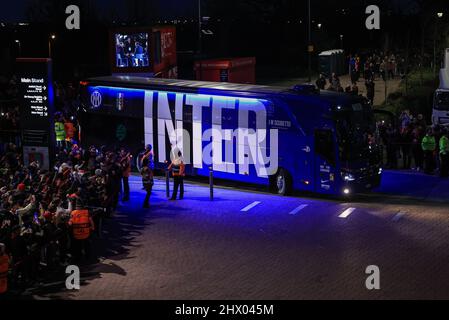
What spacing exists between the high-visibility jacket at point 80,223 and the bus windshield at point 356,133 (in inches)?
324

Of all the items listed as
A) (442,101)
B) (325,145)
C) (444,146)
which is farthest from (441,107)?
(325,145)

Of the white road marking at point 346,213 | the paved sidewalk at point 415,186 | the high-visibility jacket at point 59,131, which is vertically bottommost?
the white road marking at point 346,213

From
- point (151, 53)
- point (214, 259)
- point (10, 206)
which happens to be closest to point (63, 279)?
point (10, 206)

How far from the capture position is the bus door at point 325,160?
22078 millimetres

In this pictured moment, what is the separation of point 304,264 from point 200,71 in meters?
23.7

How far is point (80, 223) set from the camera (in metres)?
16.5

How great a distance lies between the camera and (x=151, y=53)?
35375 mm

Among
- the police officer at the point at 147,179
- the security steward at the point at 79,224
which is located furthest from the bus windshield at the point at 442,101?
the security steward at the point at 79,224

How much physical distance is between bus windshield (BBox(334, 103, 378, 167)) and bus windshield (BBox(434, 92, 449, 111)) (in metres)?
8.88

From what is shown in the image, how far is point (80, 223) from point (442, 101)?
18870 millimetres

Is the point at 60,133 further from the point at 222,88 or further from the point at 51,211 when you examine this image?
the point at 51,211

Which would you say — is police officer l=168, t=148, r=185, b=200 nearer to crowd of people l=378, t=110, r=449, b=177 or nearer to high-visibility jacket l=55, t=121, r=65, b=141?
high-visibility jacket l=55, t=121, r=65, b=141

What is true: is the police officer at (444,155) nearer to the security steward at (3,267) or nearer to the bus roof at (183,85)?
the bus roof at (183,85)

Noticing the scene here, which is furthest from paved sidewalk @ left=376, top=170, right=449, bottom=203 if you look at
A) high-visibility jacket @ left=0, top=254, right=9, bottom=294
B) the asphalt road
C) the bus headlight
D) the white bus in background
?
high-visibility jacket @ left=0, top=254, right=9, bottom=294
